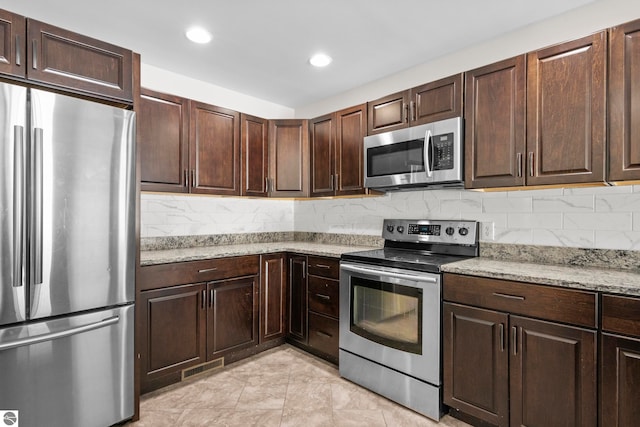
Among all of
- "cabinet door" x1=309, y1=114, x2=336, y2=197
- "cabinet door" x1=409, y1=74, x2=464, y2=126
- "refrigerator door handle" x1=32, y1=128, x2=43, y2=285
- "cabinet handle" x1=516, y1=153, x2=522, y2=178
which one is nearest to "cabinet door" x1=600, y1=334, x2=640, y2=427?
"cabinet handle" x1=516, y1=153, x2=522, y2=178

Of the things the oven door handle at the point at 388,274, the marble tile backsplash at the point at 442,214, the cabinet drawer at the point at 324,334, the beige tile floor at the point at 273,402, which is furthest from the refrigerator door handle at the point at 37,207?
the cabinet drawer at the point at 324,334

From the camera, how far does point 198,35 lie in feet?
7.75

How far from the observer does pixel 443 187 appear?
8.63ft

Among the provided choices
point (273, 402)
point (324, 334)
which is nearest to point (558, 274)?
point (324, 334)

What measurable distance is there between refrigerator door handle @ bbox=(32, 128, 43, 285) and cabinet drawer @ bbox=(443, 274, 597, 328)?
2.18m

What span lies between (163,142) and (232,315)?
4.91 ft

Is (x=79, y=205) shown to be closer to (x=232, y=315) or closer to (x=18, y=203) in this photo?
(x=18, y=203)

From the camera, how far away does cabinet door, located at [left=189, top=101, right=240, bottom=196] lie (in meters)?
2.86

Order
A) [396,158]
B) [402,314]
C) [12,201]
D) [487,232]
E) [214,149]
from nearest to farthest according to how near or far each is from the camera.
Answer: [12,201], [402,314], [487,232], [396,158], [214,149]

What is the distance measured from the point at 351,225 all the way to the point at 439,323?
5.06 ft

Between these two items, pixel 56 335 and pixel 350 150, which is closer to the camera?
pixel 56 335

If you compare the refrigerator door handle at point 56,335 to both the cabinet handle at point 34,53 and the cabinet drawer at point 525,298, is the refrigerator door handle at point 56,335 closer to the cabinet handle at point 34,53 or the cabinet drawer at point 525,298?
the cabinet handle at point 34,53

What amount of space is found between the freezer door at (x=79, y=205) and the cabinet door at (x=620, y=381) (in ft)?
8.05

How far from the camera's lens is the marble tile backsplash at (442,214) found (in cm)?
199
